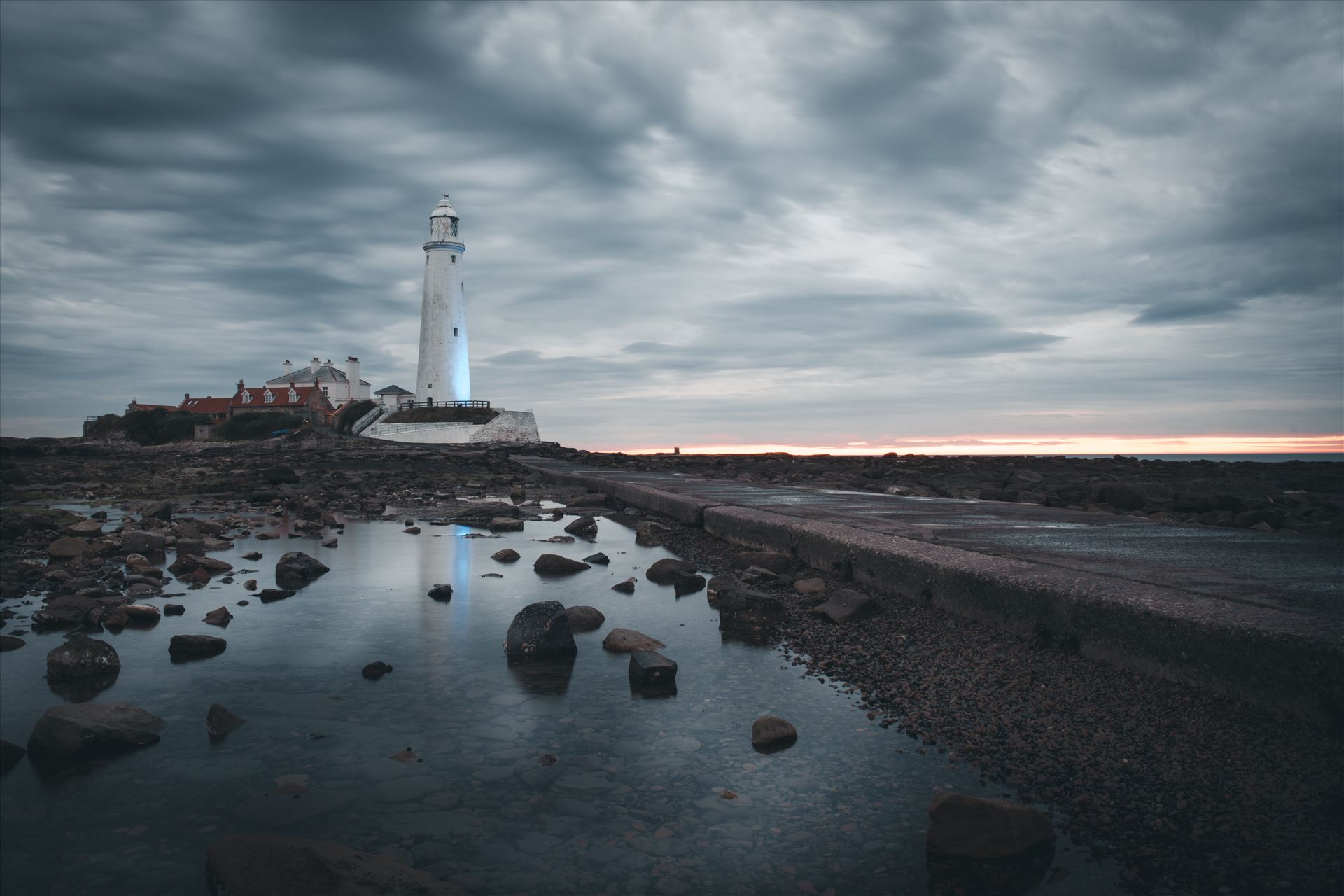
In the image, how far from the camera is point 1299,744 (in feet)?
6.07

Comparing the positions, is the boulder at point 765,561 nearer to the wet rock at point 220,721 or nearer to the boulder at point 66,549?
the wet rock at point 220,721

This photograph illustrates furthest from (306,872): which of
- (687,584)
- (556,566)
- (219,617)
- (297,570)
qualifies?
(297,570)

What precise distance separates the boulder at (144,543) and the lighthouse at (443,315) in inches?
1574

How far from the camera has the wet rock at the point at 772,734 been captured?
7.75ft

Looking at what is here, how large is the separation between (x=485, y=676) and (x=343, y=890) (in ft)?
5.32

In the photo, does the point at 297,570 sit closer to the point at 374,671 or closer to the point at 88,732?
the point at 374,671

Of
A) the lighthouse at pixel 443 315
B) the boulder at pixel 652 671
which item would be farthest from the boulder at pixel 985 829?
the lighthouse at pixel 443 315

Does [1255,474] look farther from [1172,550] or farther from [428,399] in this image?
[428,399]

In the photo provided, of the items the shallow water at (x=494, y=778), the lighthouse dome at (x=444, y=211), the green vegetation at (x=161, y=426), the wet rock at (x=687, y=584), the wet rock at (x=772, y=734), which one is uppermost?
the lighthouse dome at (x=444, y=211)

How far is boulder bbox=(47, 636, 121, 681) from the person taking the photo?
315cm

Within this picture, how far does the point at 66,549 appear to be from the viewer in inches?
239

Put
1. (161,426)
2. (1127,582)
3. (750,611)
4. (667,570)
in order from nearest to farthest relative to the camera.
A: (1127,582) → (750,611) → (667,570) → (161,426)

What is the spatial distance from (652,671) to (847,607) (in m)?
1.15

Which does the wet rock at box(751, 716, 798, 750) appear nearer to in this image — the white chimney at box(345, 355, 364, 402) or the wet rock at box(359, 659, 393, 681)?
the wet rock at box(359, 659, 393, 681)
